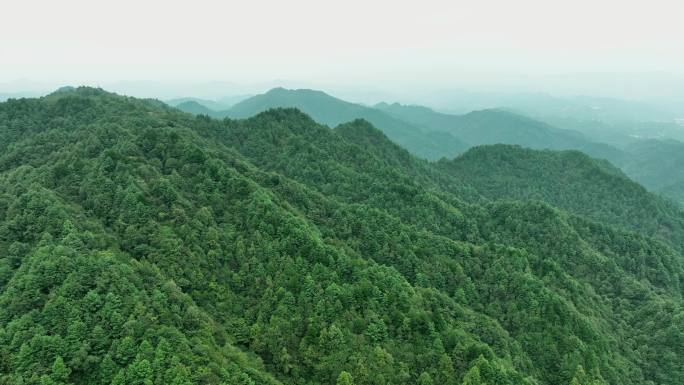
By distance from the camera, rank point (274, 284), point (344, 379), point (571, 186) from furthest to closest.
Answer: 1. point (571, 186)
2. point (274, 284)
3. point (344, 379)

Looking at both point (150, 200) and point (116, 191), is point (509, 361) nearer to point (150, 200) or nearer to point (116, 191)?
point (150, 200)

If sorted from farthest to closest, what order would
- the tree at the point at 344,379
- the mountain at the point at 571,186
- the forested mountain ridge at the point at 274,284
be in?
the mountain at the point at 571,186
the tree at the point at 344,379
the forested mountain ridge at the point at 274,284

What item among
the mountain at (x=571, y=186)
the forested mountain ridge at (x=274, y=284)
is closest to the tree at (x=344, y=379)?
the forested mountain ridge at (x=274, y=284)

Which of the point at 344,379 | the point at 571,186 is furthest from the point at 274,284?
the point at 571,186

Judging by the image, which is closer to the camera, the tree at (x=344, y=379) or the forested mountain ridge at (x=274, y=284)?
the forested mountain ridge at (x=274, y=284)

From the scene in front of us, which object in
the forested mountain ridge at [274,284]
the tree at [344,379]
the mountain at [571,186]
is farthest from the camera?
the mountain at [571,186]

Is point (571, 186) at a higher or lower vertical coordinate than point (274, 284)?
lower

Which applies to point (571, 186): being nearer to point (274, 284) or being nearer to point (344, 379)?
point (274, 284)

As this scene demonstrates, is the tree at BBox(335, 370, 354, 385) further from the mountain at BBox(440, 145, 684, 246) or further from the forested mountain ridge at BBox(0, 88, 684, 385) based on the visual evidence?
the mountain at BBox(440, 145, 684, 246)

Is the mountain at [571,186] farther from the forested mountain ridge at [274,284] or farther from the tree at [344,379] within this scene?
the tree at [344,379]

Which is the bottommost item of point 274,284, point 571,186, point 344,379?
point 344,379

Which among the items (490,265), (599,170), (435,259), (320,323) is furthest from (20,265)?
(599,170)
